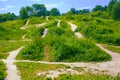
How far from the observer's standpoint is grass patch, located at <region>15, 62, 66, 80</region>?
3025 centimetres

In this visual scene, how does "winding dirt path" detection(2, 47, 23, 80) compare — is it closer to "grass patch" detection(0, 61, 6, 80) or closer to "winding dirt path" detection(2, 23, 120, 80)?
"winding dirt path" detection(2, 23, 120, 80)

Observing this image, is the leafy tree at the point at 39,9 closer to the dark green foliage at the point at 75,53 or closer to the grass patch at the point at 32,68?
the dark green foliage at the point at 75,53

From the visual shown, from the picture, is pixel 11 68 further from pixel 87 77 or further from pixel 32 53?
pixel 87 77

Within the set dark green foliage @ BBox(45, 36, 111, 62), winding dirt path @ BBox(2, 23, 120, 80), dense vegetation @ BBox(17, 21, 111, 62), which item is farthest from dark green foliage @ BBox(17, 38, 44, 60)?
dark green foliage @ BBox(45, 36, 111, 62)

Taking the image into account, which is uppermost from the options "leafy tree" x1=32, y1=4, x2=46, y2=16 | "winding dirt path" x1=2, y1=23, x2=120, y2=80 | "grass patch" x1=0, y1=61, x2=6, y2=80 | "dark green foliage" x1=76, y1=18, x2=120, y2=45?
"leafy tree" x1=32, y1=4, x2=46, y2=16

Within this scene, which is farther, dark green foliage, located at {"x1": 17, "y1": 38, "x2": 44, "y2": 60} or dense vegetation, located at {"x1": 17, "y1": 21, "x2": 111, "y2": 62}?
dark green foliage, located at {"x1": 17, "y1": 38, "x2": 44, "y2": 60}

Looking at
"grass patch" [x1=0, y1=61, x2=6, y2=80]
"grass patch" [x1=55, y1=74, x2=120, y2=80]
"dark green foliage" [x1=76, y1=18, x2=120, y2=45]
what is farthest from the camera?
"dark green foliage" [x1=76, y1=18, x2=120, y2=45]

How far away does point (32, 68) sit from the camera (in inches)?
1352

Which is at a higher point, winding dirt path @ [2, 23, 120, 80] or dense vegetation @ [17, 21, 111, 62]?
dense vegetation @ [17, 21, 111, 62]

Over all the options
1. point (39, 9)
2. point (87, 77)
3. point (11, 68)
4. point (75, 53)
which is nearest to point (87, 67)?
point (87, 77)

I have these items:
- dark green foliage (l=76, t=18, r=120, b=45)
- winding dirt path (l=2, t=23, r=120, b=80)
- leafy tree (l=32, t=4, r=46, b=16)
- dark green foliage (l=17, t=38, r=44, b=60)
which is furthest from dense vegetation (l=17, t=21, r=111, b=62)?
leafy tree (l=32, t=4, r=46, b=16)

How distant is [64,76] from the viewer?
30.2m

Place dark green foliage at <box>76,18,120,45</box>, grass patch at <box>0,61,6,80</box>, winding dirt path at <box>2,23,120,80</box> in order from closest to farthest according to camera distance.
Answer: grass patch at <box>0,61,6,80</box> < winding dirt path at <box>2,23,120,80</box> < dark green foliage at <box>76,18,120,45</box>

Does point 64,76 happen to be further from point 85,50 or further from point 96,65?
point 85,50
